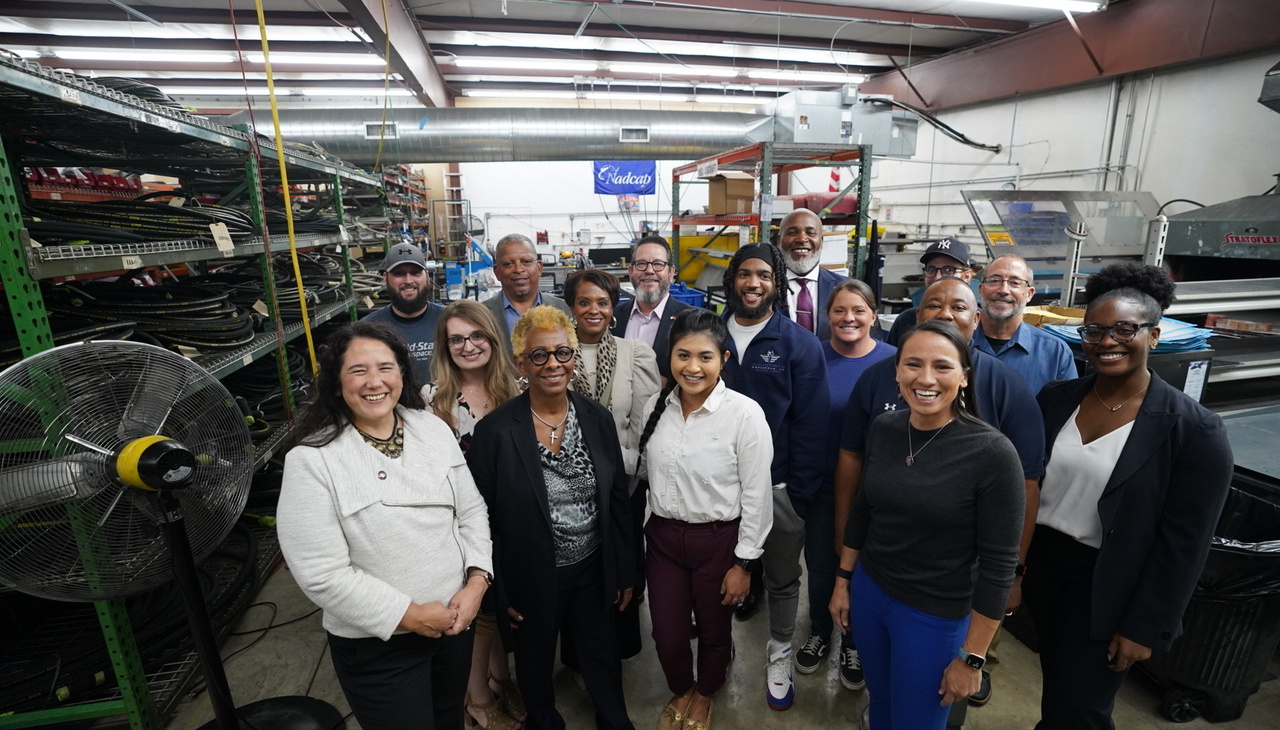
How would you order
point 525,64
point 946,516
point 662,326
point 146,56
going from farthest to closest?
point 525,64 < point 146,56 < point 662,326 < point 946,516

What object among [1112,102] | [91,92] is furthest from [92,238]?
[1112,102]

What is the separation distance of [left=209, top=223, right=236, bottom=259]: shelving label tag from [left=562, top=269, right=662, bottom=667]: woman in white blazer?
142 cm

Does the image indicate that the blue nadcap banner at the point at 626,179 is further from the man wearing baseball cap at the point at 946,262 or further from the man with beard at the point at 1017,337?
the man with beard at the point at 1017,337

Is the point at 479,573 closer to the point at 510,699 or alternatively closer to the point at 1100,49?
the point at 510,699

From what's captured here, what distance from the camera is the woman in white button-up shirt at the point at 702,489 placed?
1781mm

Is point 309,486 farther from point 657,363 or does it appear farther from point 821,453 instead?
point 821,453

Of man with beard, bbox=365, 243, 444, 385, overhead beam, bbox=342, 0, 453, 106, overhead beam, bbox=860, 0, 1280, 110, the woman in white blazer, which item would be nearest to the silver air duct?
overhead beam, bbox=342, 0, 453, 106

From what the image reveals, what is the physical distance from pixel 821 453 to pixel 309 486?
64.6 inches

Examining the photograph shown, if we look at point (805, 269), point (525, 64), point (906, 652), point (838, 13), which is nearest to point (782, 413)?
point (906, 652)

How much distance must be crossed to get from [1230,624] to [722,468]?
1.86 meters

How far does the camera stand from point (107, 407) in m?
1.45

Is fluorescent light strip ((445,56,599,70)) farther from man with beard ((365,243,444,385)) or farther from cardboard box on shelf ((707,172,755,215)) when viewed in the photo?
man with beard ((365,243,444,385))

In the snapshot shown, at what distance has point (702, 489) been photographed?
180cm

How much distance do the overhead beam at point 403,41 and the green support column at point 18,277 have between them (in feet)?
9.45
